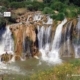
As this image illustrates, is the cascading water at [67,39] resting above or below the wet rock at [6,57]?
above

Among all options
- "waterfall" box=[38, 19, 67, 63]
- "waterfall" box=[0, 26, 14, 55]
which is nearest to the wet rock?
"waterfall" box=[0, 26, 14, 55]

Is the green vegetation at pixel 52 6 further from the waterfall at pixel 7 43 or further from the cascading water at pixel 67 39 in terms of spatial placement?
the waterfall at pixel 7 43

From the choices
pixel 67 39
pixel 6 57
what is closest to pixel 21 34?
pixel 6 57

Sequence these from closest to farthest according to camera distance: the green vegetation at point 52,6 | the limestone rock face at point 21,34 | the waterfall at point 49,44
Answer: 1. the limestone rock face at point 21,34
2. the waterfall at point 49,44
3. the green vegetation at point 52,6

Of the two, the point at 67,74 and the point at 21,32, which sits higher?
the point at 67,74

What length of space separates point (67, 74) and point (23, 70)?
531 inches

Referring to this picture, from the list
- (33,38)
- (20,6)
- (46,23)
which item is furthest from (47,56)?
(20,6)

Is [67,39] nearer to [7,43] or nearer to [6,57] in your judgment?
[7,43]

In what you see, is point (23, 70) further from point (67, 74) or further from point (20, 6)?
point (20, 6)

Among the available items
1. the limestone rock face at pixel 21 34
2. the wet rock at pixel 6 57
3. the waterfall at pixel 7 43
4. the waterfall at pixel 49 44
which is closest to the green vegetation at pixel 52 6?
the waterfall at pixel 49 44

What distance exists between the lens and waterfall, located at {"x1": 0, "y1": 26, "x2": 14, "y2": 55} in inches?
1369

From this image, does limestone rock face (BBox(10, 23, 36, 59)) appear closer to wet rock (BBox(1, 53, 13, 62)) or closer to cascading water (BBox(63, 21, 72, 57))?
wet rock (BBox(1, 53, 13, 62))

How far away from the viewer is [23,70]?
2828cm

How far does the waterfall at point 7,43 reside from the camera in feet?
114
